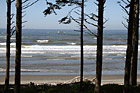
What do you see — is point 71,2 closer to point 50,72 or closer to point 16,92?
point 16,92

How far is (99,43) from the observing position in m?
7.32

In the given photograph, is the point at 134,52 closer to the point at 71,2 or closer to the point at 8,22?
the point at 71,2

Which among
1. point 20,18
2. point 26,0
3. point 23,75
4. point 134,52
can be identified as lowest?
point 23,75

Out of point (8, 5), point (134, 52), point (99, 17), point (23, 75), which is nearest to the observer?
point (99, 17)

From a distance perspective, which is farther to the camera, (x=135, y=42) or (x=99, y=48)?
(x=135, y=42)

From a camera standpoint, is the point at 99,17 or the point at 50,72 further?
the point at 50,72

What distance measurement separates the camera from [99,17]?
7.29m

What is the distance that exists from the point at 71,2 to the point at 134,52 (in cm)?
371

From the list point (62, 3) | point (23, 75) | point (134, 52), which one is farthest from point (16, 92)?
point (23, 75)

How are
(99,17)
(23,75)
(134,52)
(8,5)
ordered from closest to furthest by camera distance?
(99,17) → (8,5) → (134,52) → (23,75)

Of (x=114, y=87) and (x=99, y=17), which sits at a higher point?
(x=99, y=17)

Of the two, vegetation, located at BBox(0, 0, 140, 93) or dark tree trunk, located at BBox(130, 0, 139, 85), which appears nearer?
vegetation, located at BBox(0, 0, 140, 93)

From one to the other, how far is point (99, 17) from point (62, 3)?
3.13 meters

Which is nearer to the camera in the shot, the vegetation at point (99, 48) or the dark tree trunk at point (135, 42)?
the vegetation at point (99, 48)
